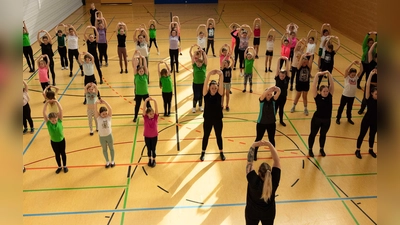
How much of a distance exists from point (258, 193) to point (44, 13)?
17084mm

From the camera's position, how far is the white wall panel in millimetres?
16153

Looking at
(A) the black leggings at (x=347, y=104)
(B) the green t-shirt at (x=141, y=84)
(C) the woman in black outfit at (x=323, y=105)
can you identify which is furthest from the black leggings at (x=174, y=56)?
(C) the woman in black outfit at (x=323, y=105)

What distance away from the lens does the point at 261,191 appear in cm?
453

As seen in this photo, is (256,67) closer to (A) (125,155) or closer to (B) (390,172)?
(A) (125,155)

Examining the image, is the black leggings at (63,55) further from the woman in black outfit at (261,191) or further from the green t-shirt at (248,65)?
the woman in black outfit at (261,191)

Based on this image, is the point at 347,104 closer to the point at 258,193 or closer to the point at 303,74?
the point at 303,74

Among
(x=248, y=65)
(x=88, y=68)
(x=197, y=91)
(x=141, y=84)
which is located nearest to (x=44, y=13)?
(x=88, y=68)

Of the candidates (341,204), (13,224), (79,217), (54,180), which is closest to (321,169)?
(341,204)

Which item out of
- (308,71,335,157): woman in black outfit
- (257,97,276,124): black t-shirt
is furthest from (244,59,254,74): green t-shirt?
(257,97,276,124): black t-shirt

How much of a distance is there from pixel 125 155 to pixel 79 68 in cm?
658

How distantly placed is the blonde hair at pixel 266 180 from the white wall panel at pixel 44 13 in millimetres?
13073

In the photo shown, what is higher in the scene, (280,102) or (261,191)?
(261,191)

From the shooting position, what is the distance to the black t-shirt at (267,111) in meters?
7.33

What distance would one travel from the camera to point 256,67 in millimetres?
13719
